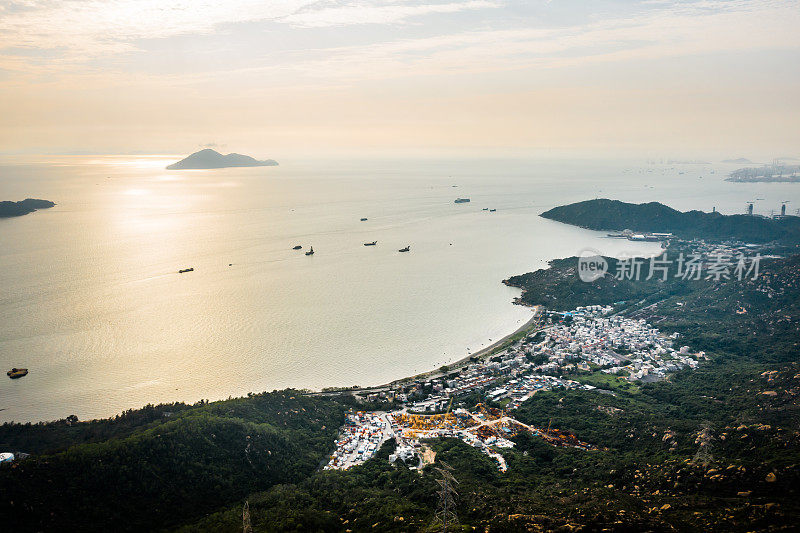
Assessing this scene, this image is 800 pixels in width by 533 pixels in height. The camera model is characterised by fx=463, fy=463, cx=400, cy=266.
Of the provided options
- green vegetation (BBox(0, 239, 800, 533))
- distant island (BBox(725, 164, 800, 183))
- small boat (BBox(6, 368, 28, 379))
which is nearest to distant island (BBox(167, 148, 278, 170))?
small boat (BBox(6, 368, 28, 379))

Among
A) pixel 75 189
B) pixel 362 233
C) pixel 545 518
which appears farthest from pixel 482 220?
pixel 75 189

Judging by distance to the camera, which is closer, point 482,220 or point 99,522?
point 99,522

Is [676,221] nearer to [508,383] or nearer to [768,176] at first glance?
[508,383]

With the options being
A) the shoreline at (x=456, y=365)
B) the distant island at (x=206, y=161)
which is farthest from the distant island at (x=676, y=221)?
the distant island at (x=206, y=161)

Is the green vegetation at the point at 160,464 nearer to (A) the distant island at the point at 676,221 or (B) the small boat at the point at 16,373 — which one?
(B) the small boat at the point at 16,373

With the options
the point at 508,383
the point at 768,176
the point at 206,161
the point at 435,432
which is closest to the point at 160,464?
the point at 435,432

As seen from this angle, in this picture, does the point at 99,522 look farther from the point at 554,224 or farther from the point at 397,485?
the point at 554,224
